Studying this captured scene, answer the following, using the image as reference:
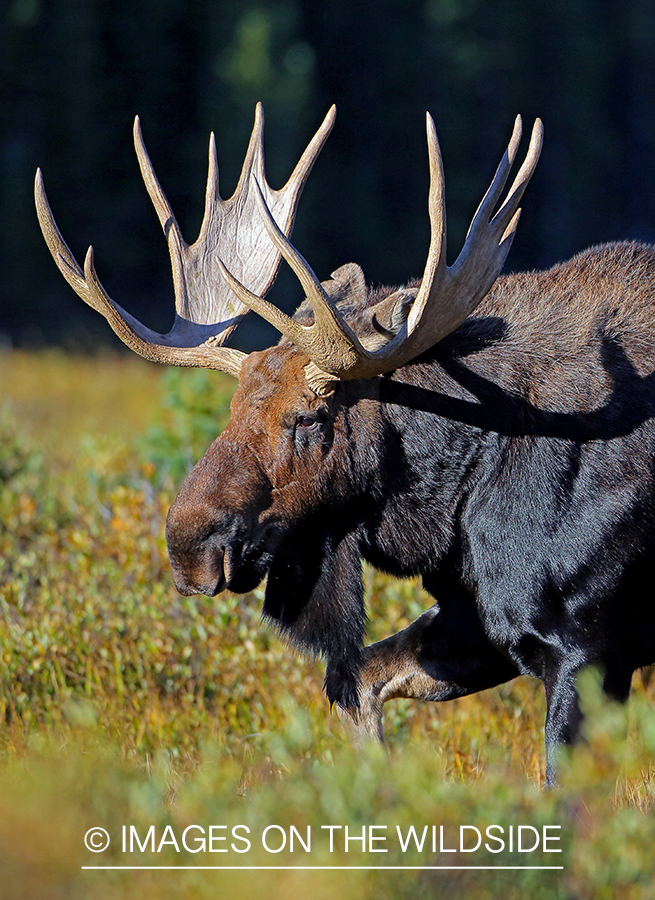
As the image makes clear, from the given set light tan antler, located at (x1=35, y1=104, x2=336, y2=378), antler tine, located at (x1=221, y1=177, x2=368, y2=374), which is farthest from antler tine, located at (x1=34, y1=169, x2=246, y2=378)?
antler tine, located at (x1=221, y1=177, x2=368, y2=374)

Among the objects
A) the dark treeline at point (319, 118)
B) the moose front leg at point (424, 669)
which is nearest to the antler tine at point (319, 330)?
the moose front leg at point (424, 669)

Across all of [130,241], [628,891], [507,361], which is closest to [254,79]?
[130,241]

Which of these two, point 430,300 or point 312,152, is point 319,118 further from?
point 430,300

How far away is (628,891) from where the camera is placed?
2.29 metres

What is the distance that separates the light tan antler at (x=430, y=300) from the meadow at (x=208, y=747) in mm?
1037

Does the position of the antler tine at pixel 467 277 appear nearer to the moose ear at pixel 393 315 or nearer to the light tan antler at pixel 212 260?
the moose ear at pixel 393 315

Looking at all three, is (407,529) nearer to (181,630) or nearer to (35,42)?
(181,630)

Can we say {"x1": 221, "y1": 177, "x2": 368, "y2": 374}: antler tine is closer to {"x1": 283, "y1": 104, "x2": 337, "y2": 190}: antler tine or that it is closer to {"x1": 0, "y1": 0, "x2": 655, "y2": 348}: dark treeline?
{"x1": 283, "y1": 104, "x2": 337, "y2": 190}: antler tine

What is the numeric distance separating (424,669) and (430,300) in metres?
1.24

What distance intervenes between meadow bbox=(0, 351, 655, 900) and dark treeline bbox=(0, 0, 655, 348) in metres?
11.8

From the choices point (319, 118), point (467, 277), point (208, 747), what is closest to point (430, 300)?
point (467, 277)

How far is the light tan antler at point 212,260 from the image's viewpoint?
12.8 ft

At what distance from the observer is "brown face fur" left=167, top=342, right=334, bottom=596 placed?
10.8ft

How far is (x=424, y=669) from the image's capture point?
3.79 m
